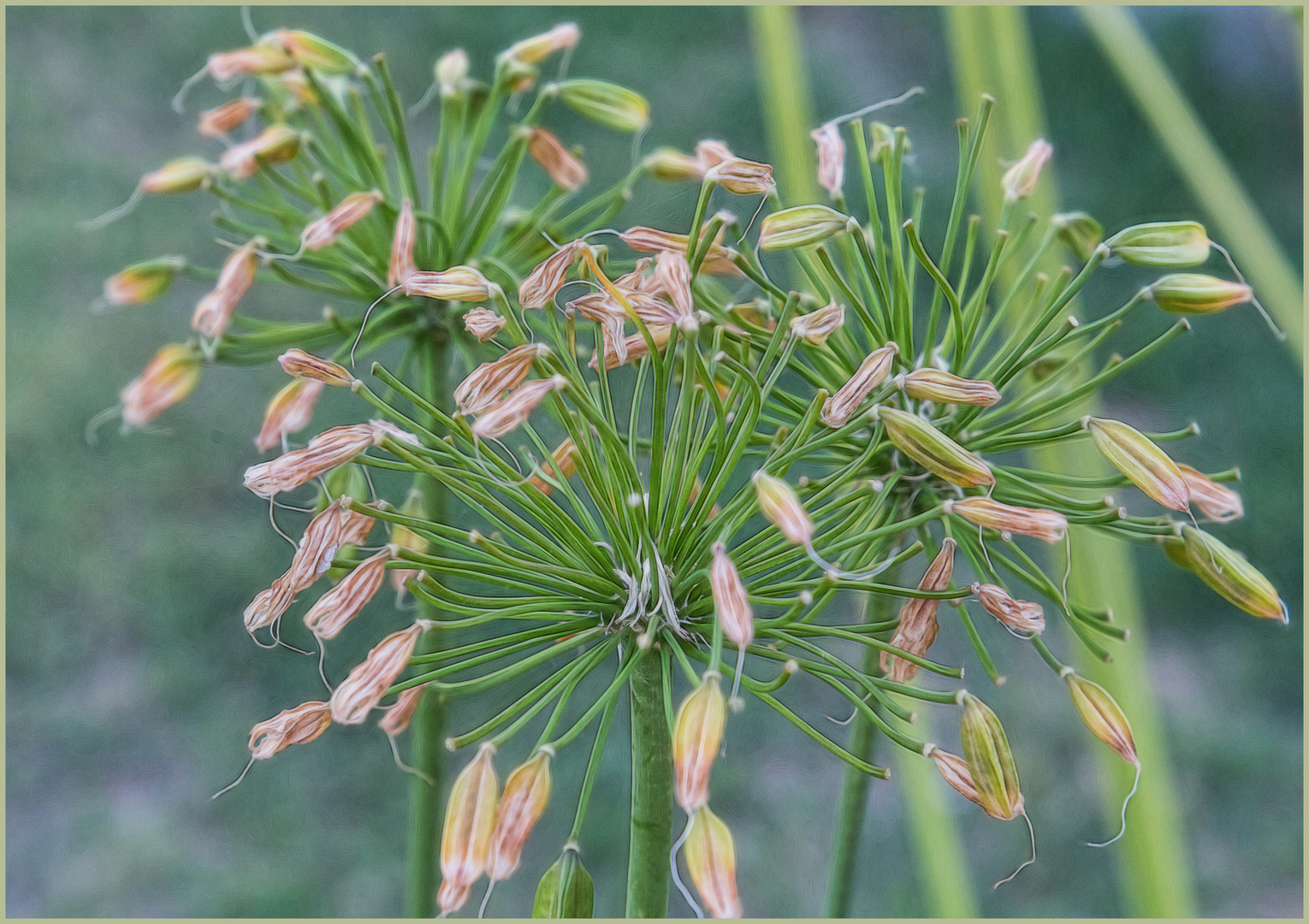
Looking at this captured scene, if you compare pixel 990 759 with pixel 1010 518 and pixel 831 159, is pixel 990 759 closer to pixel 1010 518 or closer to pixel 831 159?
pixel 1010 518

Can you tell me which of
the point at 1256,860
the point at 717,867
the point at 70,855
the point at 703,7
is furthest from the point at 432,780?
the point at 703,7

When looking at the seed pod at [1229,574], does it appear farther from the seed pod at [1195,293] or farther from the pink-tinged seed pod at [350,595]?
the pink-tinged seed pod at [350,595]

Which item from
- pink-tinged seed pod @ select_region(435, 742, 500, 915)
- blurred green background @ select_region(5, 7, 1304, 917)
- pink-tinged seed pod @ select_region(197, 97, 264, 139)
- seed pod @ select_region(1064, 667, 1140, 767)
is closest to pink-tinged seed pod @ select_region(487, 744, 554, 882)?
pink-tinged seed pod @ select_region(435, 742, 500, 915)

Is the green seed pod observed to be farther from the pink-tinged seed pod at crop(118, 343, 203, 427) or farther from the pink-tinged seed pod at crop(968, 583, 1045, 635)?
the pink-tinged seed pod at crop(118, 343, 203, 427)

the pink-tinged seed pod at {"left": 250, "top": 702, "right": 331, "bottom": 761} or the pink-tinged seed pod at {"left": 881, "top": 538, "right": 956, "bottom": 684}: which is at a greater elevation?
the pink-tinged seed pod at {"left": 881, "top": 538, "right": 956, "bottom": 684}

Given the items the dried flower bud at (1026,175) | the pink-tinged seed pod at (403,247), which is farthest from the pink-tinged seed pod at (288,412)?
the dried flower bud at (1026,175)

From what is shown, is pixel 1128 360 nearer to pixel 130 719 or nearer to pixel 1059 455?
pixel 1059 455

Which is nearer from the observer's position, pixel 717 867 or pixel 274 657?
pixel 717 867
